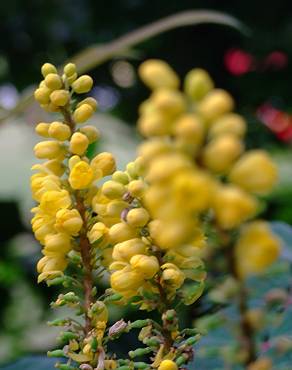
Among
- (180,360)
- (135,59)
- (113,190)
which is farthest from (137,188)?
(135,59)

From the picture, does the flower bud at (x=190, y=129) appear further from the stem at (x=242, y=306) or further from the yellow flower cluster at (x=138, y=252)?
the yellow flower cluster at (x=138, y=252)

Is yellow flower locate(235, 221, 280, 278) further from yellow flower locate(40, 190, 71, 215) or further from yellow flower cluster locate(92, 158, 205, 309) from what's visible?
yellow flower locate(40, 190, 71, 215)

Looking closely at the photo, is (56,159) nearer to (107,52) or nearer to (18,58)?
(107,52)

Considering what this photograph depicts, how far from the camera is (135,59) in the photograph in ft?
16.4

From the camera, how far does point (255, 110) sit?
18.6ft

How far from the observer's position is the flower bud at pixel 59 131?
2.21ft

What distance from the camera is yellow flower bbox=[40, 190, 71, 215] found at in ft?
2.10

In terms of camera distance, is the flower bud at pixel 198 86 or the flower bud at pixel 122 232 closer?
the flower bud at pixel 198 86

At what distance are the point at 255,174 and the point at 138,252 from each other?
19 centimetres

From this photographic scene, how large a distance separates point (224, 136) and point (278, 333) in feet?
1.69

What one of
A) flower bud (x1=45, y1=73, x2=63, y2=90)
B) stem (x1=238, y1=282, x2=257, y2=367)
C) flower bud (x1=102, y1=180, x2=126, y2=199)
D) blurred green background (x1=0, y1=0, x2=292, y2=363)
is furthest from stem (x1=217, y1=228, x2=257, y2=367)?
blurred green background (x1=0, y1=0, x2=292, y2=363)

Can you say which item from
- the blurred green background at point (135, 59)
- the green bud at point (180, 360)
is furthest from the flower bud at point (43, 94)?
the blurred green background at point (135, 59)

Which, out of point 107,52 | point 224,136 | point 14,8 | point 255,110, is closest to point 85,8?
point 14,8

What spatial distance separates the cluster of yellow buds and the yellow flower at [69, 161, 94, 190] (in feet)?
0.70
